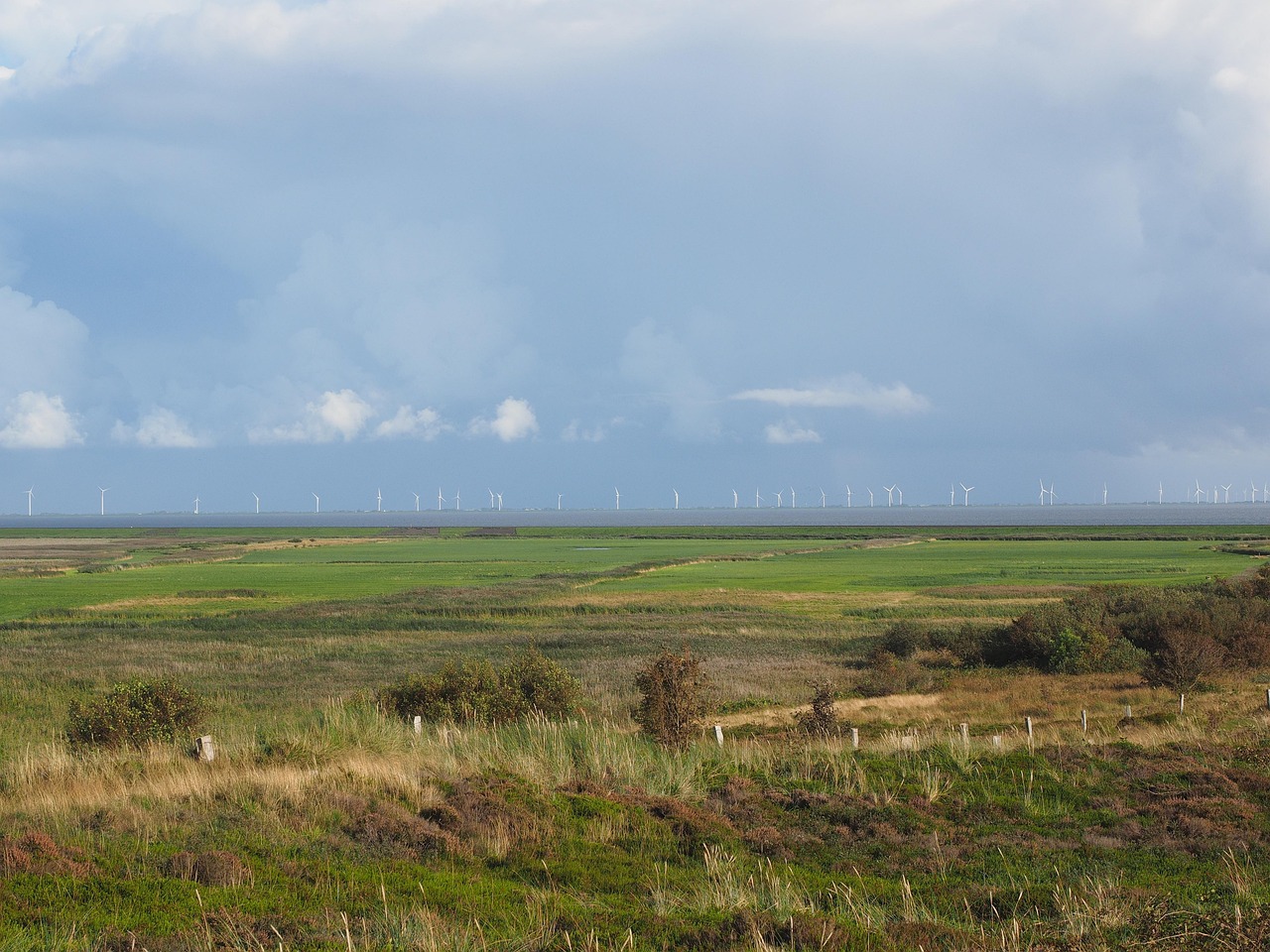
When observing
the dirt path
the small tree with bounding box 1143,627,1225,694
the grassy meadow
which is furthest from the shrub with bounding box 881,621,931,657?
the dirt path

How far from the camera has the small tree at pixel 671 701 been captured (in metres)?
20.4

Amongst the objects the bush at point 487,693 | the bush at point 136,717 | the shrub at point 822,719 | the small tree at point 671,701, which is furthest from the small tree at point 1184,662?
the bush at point 136,717

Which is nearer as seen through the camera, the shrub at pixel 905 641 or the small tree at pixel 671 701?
the small tree at pixel 671 701

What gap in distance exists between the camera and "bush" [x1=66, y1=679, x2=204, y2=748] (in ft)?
→ 67.8

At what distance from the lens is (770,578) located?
87500 mm

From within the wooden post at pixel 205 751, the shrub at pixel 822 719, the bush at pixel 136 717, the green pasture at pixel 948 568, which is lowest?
the green pasture at pixel 948 568

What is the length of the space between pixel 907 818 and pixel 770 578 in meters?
73.7

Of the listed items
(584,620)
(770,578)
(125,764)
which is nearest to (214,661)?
(584,620)

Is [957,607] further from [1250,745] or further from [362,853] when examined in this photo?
[362,853]

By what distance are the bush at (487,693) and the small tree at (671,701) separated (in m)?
3.48

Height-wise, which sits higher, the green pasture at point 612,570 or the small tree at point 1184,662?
the small tree at point 1184,662

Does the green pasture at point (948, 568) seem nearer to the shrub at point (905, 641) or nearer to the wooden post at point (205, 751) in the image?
the shrub at point (905, 641)

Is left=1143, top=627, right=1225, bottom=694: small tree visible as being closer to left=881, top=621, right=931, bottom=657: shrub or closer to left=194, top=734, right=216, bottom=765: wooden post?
left=881, top=621, right=931, bottom=657: shrub

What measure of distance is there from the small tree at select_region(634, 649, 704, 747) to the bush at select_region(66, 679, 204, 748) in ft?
31.3
